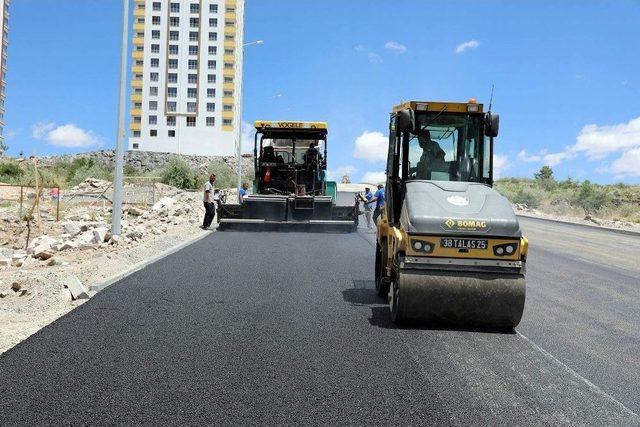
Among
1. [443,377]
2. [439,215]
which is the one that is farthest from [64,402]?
[439,215]

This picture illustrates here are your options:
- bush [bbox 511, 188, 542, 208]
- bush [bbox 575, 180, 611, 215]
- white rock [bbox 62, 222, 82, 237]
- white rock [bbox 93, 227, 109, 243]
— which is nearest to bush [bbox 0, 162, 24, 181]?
white rock [bbox 62, 222, 82, 237]

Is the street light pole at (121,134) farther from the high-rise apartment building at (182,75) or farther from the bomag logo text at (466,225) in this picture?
the high-rise apartment building at (182,75)

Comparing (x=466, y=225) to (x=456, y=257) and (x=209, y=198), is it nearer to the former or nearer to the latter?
(x=456, y=257)

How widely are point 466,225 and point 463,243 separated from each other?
0.19 m

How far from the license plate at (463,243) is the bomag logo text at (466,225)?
0.41 feet

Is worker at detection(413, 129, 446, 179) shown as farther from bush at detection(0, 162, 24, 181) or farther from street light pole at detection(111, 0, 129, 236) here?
bush at detection(0, 162, 24, 181)

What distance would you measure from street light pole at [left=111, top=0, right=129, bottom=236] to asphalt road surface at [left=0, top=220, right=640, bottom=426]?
19.0 ft

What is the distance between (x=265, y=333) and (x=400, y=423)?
2.55m

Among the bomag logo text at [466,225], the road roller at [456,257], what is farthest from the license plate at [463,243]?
the bomag logo text at [466,225]

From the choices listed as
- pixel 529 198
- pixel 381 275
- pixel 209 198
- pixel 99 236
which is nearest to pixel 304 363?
pixel 381 275

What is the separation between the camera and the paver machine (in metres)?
20.0

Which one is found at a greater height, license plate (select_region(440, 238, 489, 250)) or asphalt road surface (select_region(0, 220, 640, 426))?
license plate (select_region(440, 238, 489, 250))

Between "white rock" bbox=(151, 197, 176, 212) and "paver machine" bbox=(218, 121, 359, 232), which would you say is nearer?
"paver machine" bbox=(218, 121, 359, 232)

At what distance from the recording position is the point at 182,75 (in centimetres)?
7962
